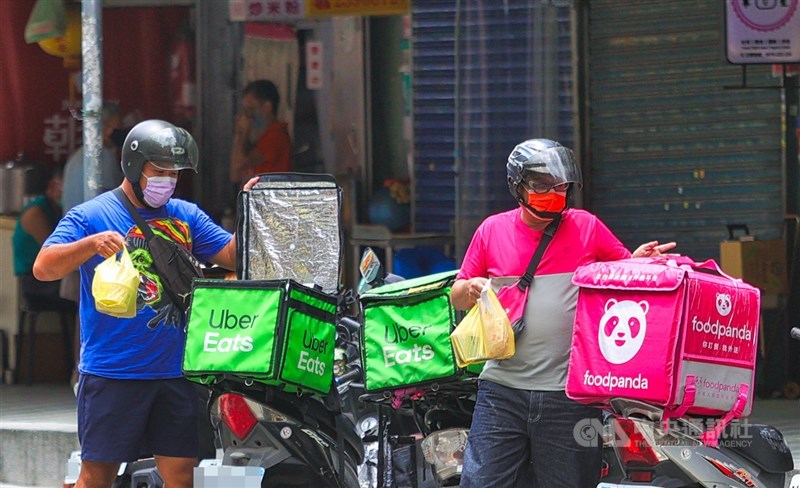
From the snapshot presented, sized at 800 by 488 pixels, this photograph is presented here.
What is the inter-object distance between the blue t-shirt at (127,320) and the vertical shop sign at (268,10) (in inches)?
208

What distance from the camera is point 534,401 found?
5.11m

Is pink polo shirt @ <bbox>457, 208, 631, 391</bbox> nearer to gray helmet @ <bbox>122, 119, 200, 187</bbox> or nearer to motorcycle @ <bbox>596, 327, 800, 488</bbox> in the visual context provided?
motorcycle @ <bbox>596, 327, 800, 488</bbox>

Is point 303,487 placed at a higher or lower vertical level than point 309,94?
lower

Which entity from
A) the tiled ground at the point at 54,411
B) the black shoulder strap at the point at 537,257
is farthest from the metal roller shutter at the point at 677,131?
→ the black shoulder strap at the point at 537,257

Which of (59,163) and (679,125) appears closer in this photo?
(679,125)

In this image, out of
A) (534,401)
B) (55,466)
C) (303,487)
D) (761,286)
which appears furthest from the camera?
(761,286)

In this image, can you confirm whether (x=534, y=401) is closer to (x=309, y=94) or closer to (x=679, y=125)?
(x=679, y=125)

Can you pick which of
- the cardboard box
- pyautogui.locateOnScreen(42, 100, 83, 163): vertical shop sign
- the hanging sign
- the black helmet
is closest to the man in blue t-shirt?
the black helmet

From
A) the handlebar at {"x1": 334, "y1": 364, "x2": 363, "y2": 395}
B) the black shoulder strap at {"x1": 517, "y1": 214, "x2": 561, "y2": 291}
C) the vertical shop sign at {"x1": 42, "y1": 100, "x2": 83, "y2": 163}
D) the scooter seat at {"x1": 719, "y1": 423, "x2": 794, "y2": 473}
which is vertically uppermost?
the vertical shop sign at {"x1": 42, "y1": 100, "x2": 83, "y2": 163}

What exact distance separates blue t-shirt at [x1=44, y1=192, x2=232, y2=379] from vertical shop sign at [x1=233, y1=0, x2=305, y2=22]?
5295 millimetres

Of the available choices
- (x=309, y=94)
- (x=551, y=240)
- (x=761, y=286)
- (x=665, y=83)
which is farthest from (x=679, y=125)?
(x=551, y=240)

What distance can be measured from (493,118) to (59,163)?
4119 millimetres

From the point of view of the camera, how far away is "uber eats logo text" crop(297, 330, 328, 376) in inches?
226

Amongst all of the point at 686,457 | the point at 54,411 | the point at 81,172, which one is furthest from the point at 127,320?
the point at 81,172
